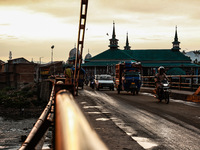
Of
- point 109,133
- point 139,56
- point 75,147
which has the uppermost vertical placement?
Answer: point 139,56

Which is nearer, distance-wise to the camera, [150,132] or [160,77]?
[150,132]

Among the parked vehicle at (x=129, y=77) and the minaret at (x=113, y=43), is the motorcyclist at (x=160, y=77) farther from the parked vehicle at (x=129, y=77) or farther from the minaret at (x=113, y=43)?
the minaret at (x=113, y=43)

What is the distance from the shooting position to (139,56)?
124 m

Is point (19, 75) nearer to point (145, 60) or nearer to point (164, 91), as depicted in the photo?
point (145, 60)

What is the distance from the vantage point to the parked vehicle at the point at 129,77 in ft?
76.7

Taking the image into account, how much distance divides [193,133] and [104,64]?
100860 millimetres

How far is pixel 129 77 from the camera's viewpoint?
2345cm

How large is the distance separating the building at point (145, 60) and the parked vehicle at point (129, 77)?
3140 inches

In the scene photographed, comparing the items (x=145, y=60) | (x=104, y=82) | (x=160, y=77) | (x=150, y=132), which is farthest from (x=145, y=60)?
(x=150, y=132)

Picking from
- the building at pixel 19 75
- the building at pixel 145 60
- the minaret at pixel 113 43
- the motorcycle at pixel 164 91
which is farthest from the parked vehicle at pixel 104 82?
the minaret at pixel 113 43

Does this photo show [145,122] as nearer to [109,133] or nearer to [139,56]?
[109,133]

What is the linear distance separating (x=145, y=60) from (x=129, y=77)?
98690 millimetres

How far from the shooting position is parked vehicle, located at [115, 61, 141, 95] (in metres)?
23.4

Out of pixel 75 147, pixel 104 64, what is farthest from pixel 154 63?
pixel 75 147
